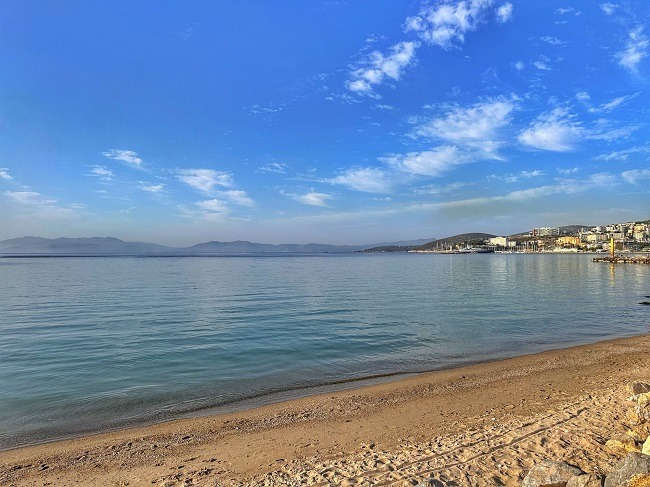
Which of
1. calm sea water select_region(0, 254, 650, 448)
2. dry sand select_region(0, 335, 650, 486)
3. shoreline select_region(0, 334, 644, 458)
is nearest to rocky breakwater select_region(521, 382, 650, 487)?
dry sand select_region(0, 335, 650, 486)

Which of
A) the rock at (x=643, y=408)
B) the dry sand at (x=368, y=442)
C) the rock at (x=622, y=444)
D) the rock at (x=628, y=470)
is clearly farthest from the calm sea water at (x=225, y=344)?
the rock at (x=628, y=470)

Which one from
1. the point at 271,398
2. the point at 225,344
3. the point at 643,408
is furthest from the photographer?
the point at 225,344

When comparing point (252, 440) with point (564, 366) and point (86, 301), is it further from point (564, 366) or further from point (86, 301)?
point (86, 301)

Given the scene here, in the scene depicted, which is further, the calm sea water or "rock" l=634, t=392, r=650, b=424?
the calm sea water

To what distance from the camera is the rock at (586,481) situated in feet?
14.4

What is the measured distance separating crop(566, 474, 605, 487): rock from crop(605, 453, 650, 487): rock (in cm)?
13

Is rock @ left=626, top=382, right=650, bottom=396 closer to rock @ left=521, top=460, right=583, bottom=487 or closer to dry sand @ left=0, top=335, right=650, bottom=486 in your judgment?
dry sand @ left=0, top=335, right=650, bottom=486

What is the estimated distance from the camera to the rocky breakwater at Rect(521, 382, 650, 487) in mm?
4090

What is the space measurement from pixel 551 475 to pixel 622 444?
7.00 ft

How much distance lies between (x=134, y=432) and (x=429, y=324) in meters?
16.0

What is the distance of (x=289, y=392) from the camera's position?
1131 cm

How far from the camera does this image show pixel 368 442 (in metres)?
7.31

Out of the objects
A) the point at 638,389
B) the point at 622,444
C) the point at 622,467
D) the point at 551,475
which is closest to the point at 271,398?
the point at 551,475

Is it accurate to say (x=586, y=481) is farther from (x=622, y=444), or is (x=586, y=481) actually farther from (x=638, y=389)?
(x=638, y=389)
